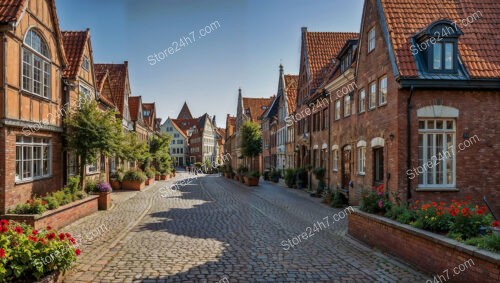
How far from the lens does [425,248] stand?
26.2ft

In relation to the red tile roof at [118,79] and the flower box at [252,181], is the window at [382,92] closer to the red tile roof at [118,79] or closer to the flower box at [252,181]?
the flower box at [252,181]

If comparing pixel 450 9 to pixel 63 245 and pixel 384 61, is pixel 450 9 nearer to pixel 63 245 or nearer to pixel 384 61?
pixel 384 61

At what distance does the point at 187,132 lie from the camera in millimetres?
112188

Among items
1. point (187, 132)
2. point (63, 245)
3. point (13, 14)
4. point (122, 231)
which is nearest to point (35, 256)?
point (63, 245)

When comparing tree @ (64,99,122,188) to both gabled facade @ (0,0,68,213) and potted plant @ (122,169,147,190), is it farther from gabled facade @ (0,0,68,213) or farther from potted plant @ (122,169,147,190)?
potted plant @ (122,169,147,190)

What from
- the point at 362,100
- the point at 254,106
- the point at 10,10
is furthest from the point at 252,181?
the point at 254,106

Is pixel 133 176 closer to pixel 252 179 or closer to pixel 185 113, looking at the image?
pixel 252 179

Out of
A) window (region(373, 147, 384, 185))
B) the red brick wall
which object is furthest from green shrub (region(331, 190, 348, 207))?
the red brick wall

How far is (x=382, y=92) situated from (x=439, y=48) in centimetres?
248

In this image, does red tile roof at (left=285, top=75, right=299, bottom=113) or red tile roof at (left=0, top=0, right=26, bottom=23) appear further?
red tile roof at (left=285, top=75, right=299, bottom=113)

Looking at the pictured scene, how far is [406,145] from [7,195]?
12.9m

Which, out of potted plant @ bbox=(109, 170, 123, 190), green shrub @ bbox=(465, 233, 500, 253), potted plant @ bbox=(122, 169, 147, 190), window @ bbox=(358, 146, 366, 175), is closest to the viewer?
green shrub @ bbox=(465, 233, 500, 253)

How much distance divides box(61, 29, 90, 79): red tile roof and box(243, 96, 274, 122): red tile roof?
42637mm

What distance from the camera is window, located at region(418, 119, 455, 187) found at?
559 inches
